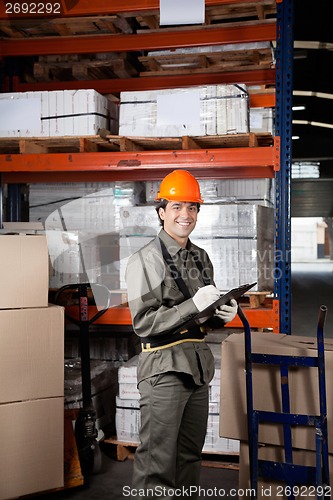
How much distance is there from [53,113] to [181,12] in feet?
4.97

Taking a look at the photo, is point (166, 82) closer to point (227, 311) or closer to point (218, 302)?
point (227, 311)

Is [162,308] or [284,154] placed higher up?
[284,154]

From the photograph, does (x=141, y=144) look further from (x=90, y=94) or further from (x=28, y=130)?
(x=28, y=130)

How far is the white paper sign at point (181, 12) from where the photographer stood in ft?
12.6

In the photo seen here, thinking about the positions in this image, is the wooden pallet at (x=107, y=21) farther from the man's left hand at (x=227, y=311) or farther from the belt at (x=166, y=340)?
the belt at (x=166, y=340)

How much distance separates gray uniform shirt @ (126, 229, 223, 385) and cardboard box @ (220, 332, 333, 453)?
0.19 meters

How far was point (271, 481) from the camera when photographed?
3207 mm

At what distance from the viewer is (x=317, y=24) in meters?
11.5

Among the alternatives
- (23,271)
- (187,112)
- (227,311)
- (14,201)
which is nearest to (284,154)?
(187,112)

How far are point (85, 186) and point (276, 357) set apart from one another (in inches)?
125

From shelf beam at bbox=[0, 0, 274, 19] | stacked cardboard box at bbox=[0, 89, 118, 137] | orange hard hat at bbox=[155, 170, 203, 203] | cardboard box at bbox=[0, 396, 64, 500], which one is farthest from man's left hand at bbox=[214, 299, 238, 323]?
shelf beam at bbox=[0, 0, 274, 19]

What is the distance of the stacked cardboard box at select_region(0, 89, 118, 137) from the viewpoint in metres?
4.68

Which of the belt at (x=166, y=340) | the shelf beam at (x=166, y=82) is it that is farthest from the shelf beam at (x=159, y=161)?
the belt at (x=166, y=340)

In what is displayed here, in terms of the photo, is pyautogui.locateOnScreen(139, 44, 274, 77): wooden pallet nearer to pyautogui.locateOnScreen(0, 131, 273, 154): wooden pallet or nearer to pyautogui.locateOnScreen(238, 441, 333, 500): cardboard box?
pyautogui.locateOnScreen(0, 131, 273, 154): wooden pallet
